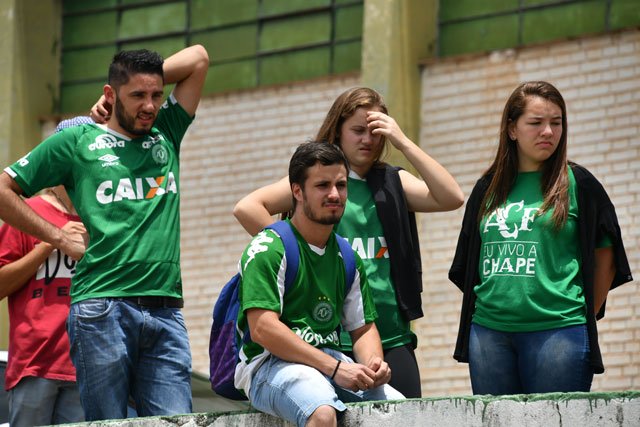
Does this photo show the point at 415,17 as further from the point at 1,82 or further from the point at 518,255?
the point at 518,255

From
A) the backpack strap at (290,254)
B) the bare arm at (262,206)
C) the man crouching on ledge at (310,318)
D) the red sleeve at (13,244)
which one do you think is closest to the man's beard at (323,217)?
the man crouching on ledge at (310,318)

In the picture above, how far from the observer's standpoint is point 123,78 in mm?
6363

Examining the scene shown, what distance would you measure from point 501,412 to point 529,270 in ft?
2.91

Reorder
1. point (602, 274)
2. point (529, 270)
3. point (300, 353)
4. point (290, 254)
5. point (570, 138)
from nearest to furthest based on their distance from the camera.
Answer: point (300, 353)
point (290, 254)
point (529, 270)
point (602, 274)
point (570, 138)

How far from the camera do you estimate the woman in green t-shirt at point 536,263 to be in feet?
19.4

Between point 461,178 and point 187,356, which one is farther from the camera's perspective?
point 461,178

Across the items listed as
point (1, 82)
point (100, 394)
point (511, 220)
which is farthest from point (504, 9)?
point (100, 394)

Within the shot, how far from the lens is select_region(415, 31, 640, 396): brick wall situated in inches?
428

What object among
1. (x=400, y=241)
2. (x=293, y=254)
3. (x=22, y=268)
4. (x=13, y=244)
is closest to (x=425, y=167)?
(x=400, y=241)

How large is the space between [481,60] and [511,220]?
5837mm

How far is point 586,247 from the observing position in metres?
6.04

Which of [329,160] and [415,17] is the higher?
[415,17]

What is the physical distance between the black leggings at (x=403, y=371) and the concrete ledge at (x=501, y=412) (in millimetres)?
658

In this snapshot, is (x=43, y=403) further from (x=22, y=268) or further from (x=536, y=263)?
(x=536, y=263)
